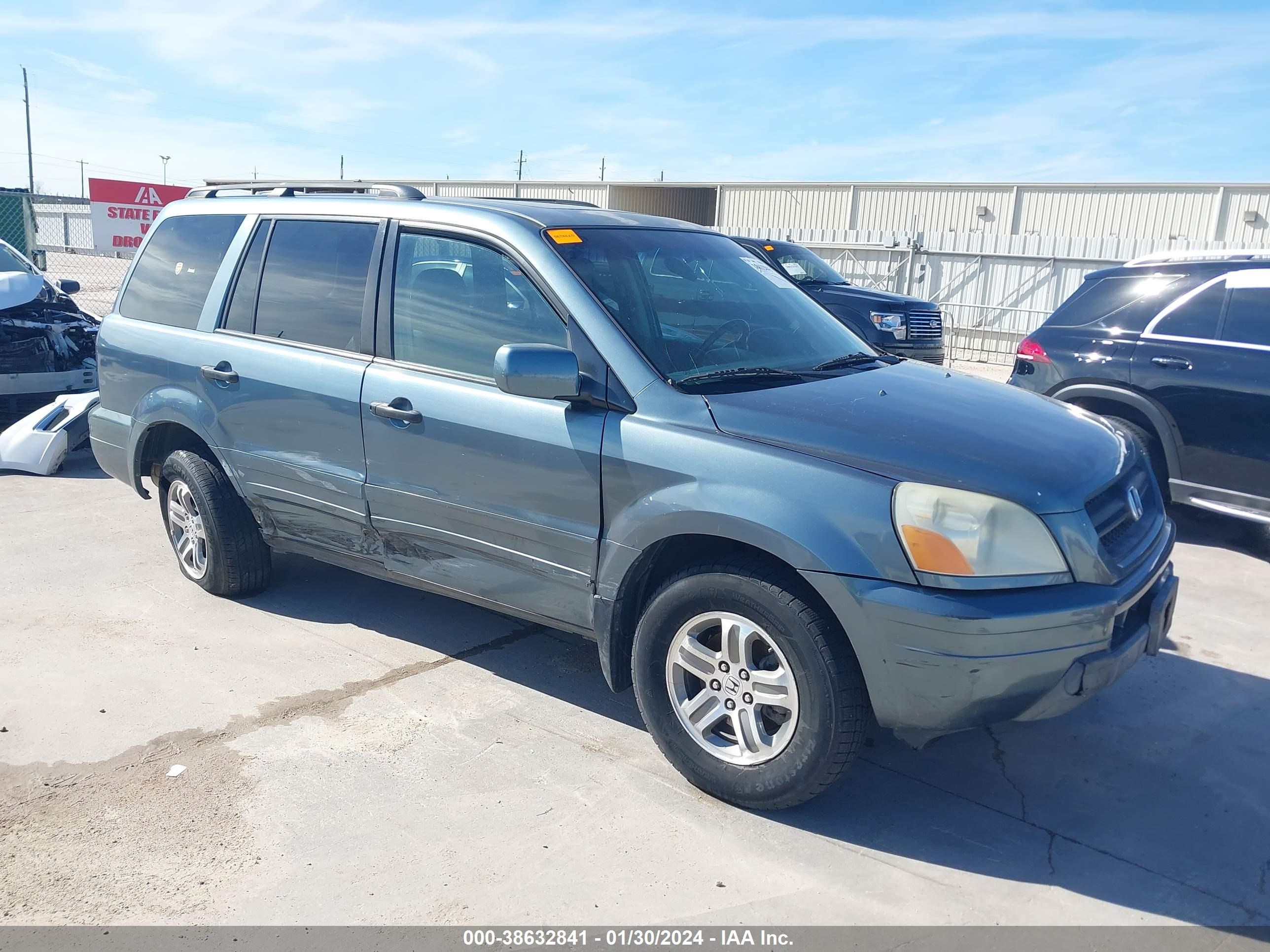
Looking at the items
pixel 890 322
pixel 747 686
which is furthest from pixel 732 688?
pixel 890 322

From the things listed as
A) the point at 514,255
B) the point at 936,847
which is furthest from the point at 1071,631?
the point at 514,255

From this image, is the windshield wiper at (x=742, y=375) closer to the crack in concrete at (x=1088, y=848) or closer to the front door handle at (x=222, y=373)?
the crack in concrete at (x=1088, y=848)

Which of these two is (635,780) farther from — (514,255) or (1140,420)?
(1140,420)

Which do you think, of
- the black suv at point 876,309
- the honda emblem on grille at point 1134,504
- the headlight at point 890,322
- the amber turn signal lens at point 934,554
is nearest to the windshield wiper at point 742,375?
the amber turn signal lens at point 934,554

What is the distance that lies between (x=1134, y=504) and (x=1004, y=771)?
105 centimetres

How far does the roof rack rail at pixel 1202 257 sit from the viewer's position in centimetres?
629

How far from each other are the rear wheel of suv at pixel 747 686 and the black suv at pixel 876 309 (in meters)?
9.15

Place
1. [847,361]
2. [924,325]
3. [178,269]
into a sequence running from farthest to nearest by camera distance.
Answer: [924,325]
[178,269]
[847,361]

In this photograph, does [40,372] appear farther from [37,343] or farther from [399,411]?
[399,411]

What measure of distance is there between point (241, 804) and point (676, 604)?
1.56 meters

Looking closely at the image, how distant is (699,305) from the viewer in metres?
4.04

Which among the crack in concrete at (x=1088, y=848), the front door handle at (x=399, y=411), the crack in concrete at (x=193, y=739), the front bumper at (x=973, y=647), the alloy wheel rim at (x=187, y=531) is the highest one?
the front door handle at (x=399, y=411)

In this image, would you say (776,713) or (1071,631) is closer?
(1071,631)

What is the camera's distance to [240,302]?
476 centimetres
